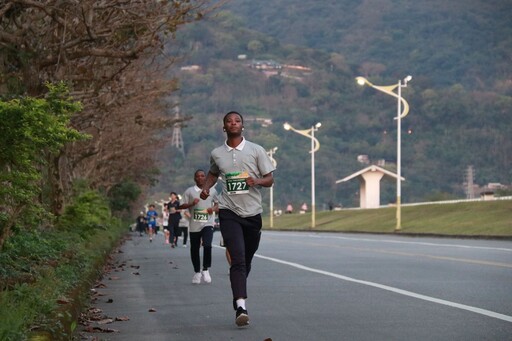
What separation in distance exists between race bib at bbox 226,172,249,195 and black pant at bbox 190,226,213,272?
6873 mm

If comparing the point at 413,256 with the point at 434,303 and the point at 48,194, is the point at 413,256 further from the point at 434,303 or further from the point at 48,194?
the point at 434,303

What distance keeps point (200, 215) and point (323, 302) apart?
536 cm

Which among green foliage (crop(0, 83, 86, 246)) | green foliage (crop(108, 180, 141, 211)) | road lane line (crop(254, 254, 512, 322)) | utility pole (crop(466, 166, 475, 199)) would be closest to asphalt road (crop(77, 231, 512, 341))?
road lane line (crop(254, 254, 512, 322))

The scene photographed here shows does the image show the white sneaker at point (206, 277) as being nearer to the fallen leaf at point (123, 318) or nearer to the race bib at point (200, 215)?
the race bib at point (200, 215)

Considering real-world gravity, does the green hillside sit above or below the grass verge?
above

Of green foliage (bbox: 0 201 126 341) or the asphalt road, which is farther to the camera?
the asphalt road

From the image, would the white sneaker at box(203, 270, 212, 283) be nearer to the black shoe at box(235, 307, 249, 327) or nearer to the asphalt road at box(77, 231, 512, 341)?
the asphalt road at box(77, 231, 512, 341)

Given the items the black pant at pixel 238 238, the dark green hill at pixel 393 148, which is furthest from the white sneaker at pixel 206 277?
the dark green hill at pixel 393 148

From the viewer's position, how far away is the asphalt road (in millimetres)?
11602

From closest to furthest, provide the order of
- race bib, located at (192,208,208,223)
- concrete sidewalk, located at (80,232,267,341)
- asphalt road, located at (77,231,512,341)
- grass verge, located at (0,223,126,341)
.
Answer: grass verge, located at (0,223,126,341) → asphalt road, located at (77,231,512,341) → concrete sidewalk, located at (80,232,267,341) → race bib, located at (192,208,208,223)

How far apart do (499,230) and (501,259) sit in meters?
21.3

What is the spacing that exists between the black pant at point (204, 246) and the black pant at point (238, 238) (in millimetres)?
6642

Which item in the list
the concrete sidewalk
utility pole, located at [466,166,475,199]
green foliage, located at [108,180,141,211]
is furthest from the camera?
utility pole, located at [466,166,475,199]

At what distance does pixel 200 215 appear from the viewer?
19.7m
